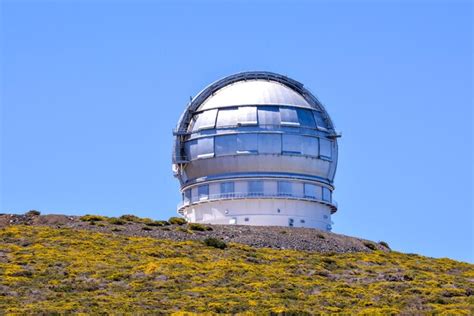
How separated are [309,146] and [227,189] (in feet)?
18.3

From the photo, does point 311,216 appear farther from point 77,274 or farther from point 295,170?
point 77,274

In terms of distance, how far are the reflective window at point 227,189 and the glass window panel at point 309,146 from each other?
4.72 metres

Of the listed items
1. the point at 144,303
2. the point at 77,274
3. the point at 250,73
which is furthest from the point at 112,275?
the point at 250,73

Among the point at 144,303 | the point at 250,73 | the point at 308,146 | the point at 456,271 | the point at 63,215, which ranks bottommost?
the point at 144,303

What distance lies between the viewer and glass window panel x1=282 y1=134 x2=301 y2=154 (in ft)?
247

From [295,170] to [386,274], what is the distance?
17.3m

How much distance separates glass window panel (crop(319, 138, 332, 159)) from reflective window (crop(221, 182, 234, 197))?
5881mm

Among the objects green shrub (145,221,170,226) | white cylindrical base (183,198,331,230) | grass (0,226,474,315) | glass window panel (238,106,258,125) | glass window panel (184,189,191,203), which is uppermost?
glass window panel (238,106,258,125)

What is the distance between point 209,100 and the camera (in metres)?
78.4

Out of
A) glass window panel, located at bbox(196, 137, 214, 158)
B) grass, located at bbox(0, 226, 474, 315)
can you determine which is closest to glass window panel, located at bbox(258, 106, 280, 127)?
glass window panel, located at bbox(196, 137, 214, 158)

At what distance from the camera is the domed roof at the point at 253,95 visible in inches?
3011

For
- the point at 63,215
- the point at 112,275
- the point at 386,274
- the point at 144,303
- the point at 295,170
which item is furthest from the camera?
the point at 295,170

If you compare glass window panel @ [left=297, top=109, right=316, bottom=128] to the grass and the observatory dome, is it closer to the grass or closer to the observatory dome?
the observatory dome

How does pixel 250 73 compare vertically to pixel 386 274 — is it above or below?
above
